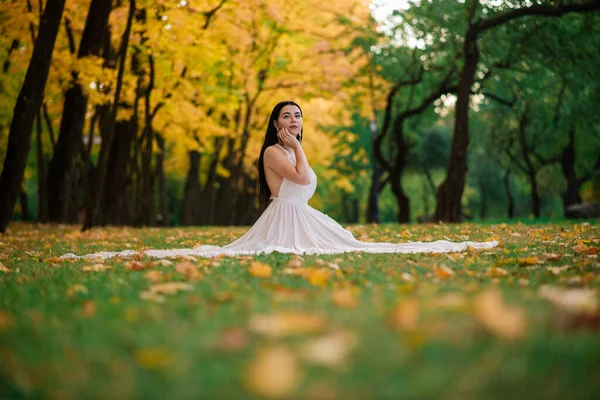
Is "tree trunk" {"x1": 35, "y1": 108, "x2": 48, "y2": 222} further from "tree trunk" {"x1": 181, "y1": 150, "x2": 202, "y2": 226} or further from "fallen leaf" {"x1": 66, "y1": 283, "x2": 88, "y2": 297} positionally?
"fallen leaf" {"x1": 66, "y1": 283, "x2": 88, "y2": 297}

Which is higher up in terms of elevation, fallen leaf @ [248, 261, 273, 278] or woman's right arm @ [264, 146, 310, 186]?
woman's right arm @ [264, 146, 310, 186]

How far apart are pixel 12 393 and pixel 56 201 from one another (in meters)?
18.3

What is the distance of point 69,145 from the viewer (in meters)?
17.1

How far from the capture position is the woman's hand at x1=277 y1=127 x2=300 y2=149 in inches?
300

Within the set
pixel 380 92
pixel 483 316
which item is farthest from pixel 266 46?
pixel 483 316

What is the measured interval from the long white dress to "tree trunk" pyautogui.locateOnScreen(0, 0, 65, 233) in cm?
552

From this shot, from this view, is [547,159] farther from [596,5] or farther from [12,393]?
[12,393]

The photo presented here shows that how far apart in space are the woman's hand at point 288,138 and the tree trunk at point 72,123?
30.5ft

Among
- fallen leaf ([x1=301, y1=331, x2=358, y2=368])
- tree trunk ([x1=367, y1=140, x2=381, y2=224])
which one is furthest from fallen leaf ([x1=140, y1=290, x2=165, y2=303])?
tree trunk ([x1=367, y1=140, x2=381, y2=224])

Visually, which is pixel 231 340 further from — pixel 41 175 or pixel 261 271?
pixel 41 175

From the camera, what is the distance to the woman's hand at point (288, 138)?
7621mm

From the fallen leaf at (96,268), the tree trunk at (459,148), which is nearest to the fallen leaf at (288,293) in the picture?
the fallen leaf at (96,268)

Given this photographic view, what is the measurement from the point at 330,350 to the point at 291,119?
6.16m

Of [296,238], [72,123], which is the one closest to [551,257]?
[296,238]
